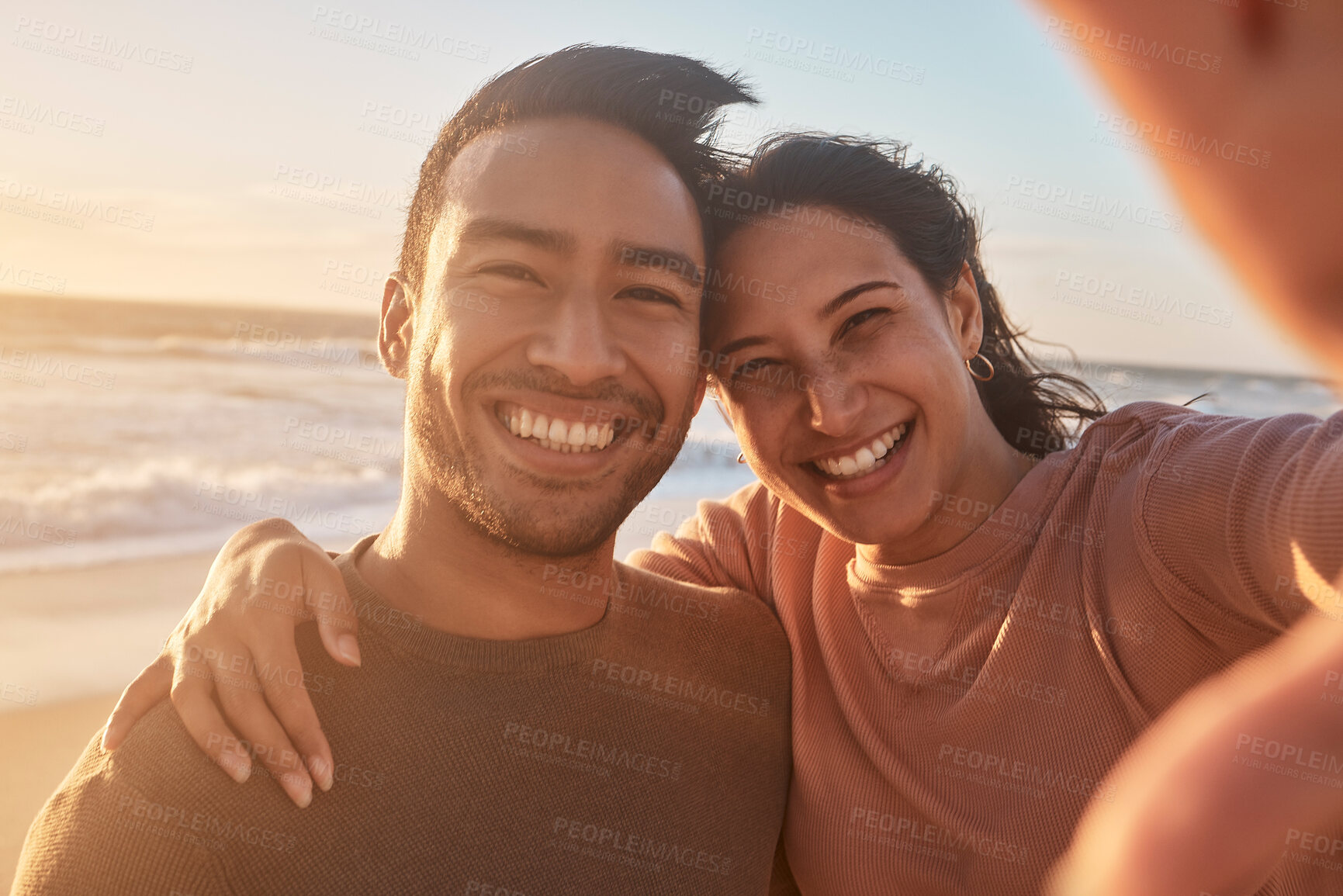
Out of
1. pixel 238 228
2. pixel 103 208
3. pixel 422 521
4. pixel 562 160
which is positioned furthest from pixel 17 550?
pixel 238 228

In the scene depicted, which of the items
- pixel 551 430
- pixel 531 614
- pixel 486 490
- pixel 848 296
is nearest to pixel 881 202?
→ pixel 848 296

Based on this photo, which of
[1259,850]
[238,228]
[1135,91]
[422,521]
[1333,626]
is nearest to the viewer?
[1135,91]

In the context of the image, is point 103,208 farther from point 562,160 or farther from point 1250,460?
point 1250,460

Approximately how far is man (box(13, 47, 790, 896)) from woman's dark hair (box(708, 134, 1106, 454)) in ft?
0.53

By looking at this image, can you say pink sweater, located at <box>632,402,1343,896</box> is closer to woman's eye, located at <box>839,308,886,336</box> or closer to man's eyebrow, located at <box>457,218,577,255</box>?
woman's eye, located at <box>839,308,886,336</box>

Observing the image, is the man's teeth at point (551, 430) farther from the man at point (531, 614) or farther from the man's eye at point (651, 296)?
the man's eye at point (651, 296)

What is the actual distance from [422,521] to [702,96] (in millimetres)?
1560

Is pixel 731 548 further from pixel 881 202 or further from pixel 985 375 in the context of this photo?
pixel 881 202

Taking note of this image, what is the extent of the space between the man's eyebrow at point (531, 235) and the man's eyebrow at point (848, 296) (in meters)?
0.69

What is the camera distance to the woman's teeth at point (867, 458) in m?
2.59

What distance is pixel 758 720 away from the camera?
8.76ft

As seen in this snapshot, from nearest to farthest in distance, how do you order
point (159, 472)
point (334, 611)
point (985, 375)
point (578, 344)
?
point (334, 611) < point (578, 344) < point (985, 375) < point (159, 472)

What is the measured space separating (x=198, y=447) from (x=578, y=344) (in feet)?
30.2

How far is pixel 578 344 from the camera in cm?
242
